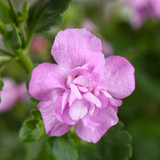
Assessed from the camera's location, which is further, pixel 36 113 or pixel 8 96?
pixel 8 96

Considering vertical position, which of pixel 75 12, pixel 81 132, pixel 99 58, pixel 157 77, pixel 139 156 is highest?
pixel 99 58

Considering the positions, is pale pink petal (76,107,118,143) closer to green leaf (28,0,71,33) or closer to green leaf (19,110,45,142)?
green leaf (19,110,45,142)

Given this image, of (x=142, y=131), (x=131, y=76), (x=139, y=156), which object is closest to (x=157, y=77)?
(x=142, y=131)

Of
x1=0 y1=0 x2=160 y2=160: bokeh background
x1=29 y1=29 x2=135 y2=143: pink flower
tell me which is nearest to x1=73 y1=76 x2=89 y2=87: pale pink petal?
x1=29 y1=29 x2=135 y2=143: pink flower

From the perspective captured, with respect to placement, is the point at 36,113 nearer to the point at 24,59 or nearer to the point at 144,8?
the point at 24,59

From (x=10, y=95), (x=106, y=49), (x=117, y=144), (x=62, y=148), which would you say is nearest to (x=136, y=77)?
(x=106, y=49)

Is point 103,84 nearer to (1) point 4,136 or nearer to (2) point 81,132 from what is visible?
(2) point 81,132

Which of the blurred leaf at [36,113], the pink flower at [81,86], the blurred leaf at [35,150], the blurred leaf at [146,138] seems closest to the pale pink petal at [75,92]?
the pink flower at [81,86]
